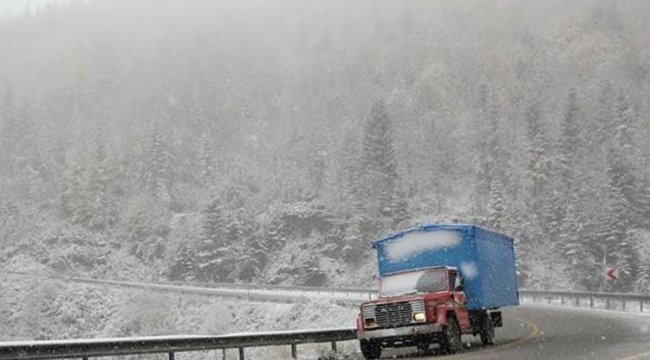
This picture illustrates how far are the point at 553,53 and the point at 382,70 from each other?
940 inches

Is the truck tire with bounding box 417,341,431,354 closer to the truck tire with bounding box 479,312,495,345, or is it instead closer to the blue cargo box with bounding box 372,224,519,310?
the blue cargo box with bounding box 372,224,519,310

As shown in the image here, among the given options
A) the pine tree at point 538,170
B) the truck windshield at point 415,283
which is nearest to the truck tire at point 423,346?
the truck windshield at point 415,283

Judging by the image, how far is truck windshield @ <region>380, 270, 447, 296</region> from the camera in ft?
63.0

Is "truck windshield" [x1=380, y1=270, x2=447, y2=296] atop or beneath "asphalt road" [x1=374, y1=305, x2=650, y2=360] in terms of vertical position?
atop

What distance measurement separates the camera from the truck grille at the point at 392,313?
59.4 ft

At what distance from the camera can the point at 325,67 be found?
125 metres

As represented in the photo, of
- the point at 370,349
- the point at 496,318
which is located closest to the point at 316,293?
the point at 496,318

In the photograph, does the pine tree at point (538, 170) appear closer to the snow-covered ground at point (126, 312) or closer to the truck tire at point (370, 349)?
the snow-covered ground at point (126, 312)

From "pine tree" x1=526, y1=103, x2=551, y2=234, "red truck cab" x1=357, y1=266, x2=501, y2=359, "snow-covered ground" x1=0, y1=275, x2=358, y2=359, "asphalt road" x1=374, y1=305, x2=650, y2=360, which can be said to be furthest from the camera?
"pine tree" x1=526, y1=103, x2=551, y2=234

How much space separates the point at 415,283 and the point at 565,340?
15.1ft

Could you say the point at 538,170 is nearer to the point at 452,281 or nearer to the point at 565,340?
the point at 565,340

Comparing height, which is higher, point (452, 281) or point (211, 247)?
point (211, 247)

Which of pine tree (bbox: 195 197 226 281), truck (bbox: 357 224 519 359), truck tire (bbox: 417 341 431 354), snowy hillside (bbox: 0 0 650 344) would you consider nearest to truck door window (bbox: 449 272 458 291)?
truck (bbox: 357 224 519 359)

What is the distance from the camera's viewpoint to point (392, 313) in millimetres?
18328
